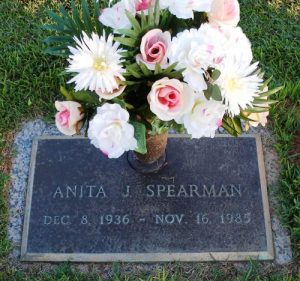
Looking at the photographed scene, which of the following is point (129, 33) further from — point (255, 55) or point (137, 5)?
point (255, 55)

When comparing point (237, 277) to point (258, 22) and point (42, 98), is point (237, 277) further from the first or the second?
point (258, 22)

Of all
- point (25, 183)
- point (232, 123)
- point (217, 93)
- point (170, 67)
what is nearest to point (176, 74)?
point (170, 67)

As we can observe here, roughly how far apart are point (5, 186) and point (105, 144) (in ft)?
4.01

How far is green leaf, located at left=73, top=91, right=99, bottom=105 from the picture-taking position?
1704 millimetres

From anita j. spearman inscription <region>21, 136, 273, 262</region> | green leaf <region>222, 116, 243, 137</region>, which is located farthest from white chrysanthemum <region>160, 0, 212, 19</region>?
anita j. spearman inscription <region>21, 136, 273, 262</region>

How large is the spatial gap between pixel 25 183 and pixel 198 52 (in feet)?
4.82

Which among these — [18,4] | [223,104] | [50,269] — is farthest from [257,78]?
[18,4]

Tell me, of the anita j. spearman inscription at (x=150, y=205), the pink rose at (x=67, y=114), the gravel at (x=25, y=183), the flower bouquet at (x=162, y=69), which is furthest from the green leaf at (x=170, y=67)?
the gravel at (x=25, y=183)

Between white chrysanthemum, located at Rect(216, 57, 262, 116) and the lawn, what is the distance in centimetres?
107

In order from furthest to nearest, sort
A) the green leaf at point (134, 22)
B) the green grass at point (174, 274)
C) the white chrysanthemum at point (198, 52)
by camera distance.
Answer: the green grass at point (174, 274)
the green leaf at point (134, 22)
the white chrysanthemum at point (198, 52)

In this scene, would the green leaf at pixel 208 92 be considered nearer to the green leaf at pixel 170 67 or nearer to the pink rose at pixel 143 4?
the green leaf at pixel 170 67

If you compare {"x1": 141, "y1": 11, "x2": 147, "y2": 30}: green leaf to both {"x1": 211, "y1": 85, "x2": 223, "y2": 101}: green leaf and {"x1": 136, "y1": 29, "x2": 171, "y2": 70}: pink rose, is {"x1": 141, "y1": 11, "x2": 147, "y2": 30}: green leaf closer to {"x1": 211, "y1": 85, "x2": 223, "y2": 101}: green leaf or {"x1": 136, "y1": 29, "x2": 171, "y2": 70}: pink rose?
{"x1": 136, "y1": 29, "x2": 171, "y2": 70}: pink rose

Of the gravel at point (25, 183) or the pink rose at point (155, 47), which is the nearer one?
the pink rose at point (155, 47)

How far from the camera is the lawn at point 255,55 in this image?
2.35 m
